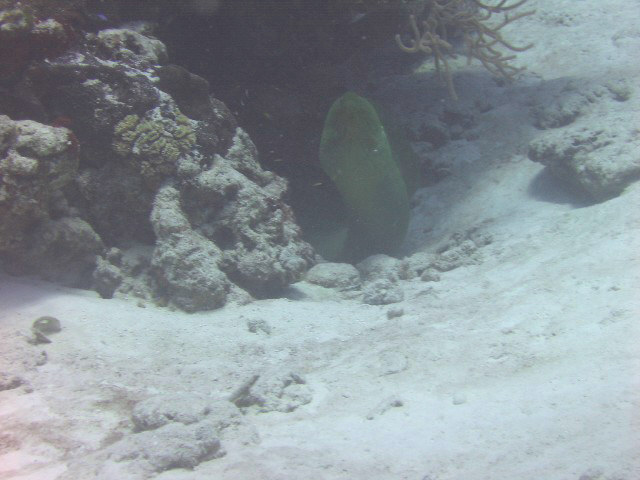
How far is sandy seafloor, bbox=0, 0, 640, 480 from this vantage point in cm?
187

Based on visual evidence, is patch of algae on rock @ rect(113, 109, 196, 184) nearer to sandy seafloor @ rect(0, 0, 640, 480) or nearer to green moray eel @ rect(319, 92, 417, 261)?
sandy seafloor @ rect(0, 0, 640, 480)

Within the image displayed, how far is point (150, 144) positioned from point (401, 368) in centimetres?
291

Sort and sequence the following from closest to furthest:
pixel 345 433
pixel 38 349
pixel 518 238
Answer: pixel 345 433
pixel 38 349
pixel 518 238

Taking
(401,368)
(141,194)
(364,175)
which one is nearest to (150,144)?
(141,194)

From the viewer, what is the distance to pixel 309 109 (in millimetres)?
6336

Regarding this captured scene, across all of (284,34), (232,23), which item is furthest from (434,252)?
(232,23)

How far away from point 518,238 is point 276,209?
244cm

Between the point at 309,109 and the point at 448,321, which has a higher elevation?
the point at 309,109

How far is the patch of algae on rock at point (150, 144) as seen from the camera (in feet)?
13.1

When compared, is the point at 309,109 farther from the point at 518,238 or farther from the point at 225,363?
the point at 225,363

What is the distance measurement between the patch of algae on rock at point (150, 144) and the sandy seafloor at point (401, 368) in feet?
4.04

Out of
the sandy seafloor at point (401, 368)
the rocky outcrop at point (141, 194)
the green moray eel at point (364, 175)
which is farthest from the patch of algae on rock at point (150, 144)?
the green moray eel at point (364, 175)

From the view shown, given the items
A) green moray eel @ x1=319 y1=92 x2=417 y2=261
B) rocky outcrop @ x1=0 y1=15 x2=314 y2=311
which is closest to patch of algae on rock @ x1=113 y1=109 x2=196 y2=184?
rocky outcrop @ x1=0 y1=15 x2=314 y2=311

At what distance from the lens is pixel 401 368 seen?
2.79m
